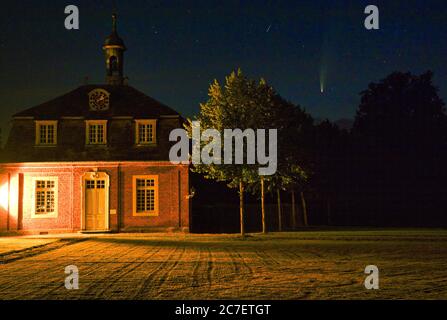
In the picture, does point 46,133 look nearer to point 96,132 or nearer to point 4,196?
point 96,132

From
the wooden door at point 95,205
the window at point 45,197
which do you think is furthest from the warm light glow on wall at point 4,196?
the wooden door at point 95,205

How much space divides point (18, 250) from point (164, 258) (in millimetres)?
6805

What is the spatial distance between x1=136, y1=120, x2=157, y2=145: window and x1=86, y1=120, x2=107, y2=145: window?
6.50ft

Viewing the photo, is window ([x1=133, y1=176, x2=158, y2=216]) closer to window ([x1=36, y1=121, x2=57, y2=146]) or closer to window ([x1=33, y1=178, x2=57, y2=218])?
window ([x1=33, y1=178, x2=57, y2=218])

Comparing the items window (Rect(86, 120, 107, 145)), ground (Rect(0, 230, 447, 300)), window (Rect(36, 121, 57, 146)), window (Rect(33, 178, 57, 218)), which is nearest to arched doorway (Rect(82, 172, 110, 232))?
window (Rect(33, 178, 57, 218))

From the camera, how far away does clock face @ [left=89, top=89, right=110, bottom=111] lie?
1425 inches

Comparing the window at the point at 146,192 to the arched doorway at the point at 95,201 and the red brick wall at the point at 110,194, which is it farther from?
the arched doorway at the point at 95,201

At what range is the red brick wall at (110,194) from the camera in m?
34.4

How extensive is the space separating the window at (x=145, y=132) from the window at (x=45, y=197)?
547 cm

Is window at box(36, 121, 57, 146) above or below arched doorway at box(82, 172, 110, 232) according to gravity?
above

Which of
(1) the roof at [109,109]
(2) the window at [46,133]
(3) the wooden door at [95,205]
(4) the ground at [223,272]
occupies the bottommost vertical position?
(4) the ground at [223,272]

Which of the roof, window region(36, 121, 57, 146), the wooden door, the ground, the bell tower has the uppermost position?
the bell tower

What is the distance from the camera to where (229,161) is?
29.8 m
